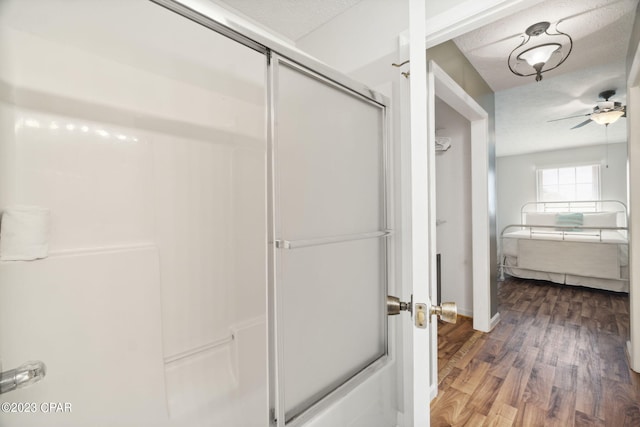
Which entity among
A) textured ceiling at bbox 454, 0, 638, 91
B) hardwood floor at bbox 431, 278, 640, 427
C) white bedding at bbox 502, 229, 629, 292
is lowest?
hardwood floor at bbox 431, 278, 640, 427

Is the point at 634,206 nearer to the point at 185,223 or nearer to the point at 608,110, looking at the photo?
the point at 608,110

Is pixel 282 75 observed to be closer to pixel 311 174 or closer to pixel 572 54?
pixel 311 174

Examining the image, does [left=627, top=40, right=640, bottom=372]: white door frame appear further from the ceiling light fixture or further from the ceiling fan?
the ceiling fan

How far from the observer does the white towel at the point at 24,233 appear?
0.98 metres

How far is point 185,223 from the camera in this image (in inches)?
58.9

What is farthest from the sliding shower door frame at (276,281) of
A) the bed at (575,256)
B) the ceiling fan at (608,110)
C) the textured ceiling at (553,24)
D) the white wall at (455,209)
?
the bed at (575,256)

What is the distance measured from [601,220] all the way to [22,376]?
25.3 feet

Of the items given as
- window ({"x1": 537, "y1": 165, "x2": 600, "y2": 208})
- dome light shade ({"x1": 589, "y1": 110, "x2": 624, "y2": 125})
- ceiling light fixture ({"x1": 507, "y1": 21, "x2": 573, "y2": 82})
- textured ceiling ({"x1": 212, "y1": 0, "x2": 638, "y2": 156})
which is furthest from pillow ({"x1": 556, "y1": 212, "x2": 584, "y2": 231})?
ceiling light fixture ({"x1": 507, "y1": 21, "x2": 573, "y2": 82})

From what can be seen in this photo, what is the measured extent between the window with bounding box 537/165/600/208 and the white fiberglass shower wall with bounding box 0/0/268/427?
24.5ft

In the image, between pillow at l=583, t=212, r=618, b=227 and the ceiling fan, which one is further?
pillow at l=583, t=212, r=618, b=227

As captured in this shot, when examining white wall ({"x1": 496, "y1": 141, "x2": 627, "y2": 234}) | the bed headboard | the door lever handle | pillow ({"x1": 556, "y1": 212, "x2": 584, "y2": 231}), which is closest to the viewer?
the door lever handle

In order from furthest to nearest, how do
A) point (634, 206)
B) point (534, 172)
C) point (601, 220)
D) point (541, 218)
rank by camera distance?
point (534, 172) → point (541, 218) → point (601, 220) → point (634, 206)

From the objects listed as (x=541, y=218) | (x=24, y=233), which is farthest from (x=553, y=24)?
(x=541, y=218)

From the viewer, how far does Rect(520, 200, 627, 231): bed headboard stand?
5279 mm
